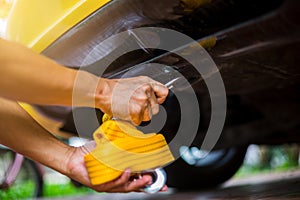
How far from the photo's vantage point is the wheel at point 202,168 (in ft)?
10.2

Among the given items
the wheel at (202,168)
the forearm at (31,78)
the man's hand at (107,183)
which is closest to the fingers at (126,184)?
the man's hand at (107,183)

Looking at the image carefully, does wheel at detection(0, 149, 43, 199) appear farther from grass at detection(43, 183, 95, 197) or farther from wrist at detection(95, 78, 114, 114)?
wrist at detection(95, 78, 114, 114)

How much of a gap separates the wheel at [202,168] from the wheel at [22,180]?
136 cm

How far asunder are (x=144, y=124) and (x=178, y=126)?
607 mm

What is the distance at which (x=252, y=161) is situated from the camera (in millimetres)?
7812

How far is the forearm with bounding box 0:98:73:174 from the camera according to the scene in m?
1.69

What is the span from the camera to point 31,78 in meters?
1.27

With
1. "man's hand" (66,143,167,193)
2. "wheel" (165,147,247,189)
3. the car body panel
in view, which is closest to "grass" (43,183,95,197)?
"wheel" (165,147,247,189)

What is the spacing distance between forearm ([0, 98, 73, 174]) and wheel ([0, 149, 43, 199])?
A: 2295 mm

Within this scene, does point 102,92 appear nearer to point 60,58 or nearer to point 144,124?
point 144,124

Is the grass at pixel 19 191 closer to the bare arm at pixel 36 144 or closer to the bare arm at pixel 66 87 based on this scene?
the bare arm at pixel 36 144

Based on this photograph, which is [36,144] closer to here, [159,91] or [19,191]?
[159,91]

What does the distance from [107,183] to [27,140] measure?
364mm

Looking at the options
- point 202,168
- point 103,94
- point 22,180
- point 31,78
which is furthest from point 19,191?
point 31,78
